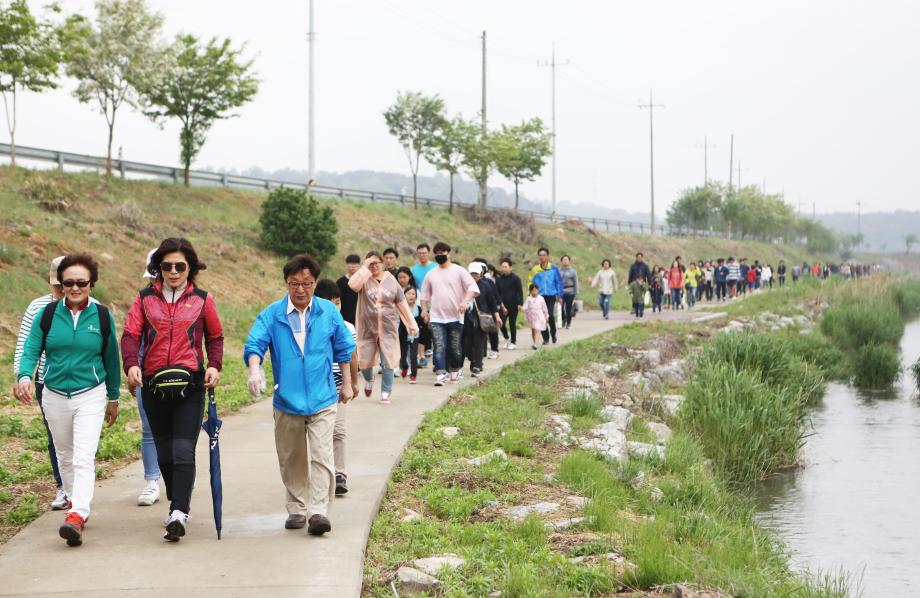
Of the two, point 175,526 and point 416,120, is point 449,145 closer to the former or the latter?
point 416,120

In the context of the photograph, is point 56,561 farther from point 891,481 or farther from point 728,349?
point 728,349

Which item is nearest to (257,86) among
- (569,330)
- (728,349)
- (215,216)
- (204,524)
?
(215,216)

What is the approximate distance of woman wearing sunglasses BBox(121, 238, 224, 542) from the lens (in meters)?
6.54

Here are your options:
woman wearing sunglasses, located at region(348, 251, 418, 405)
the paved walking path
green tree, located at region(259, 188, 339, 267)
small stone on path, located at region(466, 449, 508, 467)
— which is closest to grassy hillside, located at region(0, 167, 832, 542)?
green tree, located at region(259, 188, 339, 267)

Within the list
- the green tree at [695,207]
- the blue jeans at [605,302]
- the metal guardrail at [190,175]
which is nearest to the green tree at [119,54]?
the metal guardrail at [190,175]

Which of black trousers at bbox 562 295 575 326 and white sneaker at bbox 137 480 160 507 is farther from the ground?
black trousers at bbox 562 295 575 326

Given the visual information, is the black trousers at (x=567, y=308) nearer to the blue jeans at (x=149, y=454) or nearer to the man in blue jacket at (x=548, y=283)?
the man in blue jacket at (x=548, y=283)

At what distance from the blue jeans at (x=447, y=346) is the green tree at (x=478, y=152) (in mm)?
37520

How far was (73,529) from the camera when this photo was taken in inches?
246

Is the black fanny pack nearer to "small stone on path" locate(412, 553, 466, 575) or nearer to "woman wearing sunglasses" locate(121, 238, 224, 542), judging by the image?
"woman wearing sunglasses" locate(121, 238, 224, 542)

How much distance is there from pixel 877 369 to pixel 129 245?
57.1ft

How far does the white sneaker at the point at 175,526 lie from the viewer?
21.0 ft

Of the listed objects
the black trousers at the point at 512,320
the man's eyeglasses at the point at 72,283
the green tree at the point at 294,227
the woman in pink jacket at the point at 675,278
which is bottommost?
the black trousers at the point at 512,320

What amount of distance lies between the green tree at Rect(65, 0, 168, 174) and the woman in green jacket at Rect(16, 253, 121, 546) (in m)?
26.6
